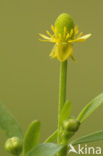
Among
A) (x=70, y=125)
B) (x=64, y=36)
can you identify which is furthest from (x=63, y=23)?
(x=70, y=125)

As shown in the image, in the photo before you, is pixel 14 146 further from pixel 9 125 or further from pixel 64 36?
pixel 64 36

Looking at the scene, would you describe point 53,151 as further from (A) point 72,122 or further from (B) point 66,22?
(B) point 66,22

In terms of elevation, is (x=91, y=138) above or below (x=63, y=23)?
below

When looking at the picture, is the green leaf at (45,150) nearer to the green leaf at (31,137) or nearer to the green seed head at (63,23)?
the green leaf at (31,137)

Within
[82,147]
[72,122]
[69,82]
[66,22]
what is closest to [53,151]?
[72,122]

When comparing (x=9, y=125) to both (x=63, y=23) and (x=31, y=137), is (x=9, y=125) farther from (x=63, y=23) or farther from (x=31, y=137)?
(x=63, y=23)

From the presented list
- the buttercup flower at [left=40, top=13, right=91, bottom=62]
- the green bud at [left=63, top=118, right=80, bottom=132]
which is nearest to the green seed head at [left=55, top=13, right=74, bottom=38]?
the buttercup flower at [left=40, top=13, right=91, bottom=62]
